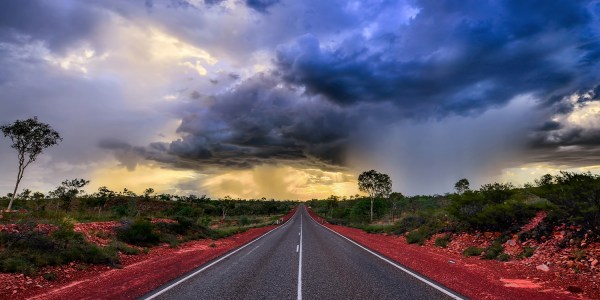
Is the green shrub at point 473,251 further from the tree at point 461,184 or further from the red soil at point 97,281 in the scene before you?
the tree at point 461,184

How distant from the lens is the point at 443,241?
2077cm

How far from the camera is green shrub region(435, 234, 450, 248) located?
2036cm

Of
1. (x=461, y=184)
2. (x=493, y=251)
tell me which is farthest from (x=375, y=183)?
(x=493, y=251)

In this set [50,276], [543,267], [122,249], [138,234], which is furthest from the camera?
[138,234]

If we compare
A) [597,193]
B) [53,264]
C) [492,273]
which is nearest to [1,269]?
[53,264]

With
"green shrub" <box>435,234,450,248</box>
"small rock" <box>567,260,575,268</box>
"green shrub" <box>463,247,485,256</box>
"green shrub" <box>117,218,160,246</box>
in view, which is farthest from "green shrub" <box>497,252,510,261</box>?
"green shrub" <box>117,218,160,246</box>

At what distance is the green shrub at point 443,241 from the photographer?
20359mm

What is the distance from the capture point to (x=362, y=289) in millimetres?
8695

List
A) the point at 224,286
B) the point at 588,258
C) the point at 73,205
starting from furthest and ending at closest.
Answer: the point at 73,205 → the point at 588,258 → the point at 224,286

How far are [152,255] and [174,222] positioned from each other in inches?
387

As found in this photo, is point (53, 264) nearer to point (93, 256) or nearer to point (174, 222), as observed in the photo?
point (93, 256)

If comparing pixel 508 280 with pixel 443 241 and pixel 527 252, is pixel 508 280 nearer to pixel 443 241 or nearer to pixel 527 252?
pixel 527 252

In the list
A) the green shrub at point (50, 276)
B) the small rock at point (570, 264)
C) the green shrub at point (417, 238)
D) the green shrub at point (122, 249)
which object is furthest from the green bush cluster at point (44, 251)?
the green shrub at point (417, 238)

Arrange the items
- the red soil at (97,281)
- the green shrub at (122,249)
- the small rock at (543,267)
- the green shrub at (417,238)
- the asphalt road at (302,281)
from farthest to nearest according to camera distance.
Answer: the green shrub at (417,238) → the green shrub at (122,249) → the small rock at (543,267) → the red soil at (97,281) → the asphalt road at (302,281)
